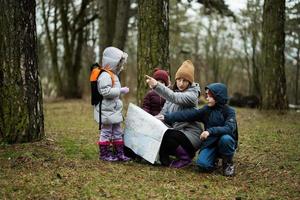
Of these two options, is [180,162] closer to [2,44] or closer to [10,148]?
[10,148]

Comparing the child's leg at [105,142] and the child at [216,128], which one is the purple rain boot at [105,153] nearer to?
the child's leg at [105,142]

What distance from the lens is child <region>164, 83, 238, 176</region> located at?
546 cm

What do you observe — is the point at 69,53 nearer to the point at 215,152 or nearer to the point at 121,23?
the point at 121,23

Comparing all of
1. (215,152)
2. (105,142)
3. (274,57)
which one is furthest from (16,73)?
(274,57)

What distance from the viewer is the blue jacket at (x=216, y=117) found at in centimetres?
553

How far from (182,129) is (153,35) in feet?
10.8

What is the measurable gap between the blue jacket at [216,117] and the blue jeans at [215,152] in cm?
8

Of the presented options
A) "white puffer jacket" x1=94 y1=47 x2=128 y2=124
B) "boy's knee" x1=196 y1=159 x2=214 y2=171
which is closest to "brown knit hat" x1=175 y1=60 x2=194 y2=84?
"white puffer jacket" x1=94 y1=47 x2=128 y2=124

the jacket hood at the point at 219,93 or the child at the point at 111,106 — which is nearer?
the jacket hood at the point at 219,93

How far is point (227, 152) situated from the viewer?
546 centimetres

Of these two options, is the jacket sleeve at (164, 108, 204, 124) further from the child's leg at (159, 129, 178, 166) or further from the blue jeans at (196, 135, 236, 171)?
the blue jeans at (196, 135, 236, 171)

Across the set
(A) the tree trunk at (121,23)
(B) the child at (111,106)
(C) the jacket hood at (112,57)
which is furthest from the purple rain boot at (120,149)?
(A) the tree trunk at (121,23)

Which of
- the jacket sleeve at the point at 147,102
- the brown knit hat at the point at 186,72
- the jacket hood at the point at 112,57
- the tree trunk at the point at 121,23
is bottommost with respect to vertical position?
the jacket sleeve at the point at 147,102

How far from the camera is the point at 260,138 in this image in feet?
26.6
